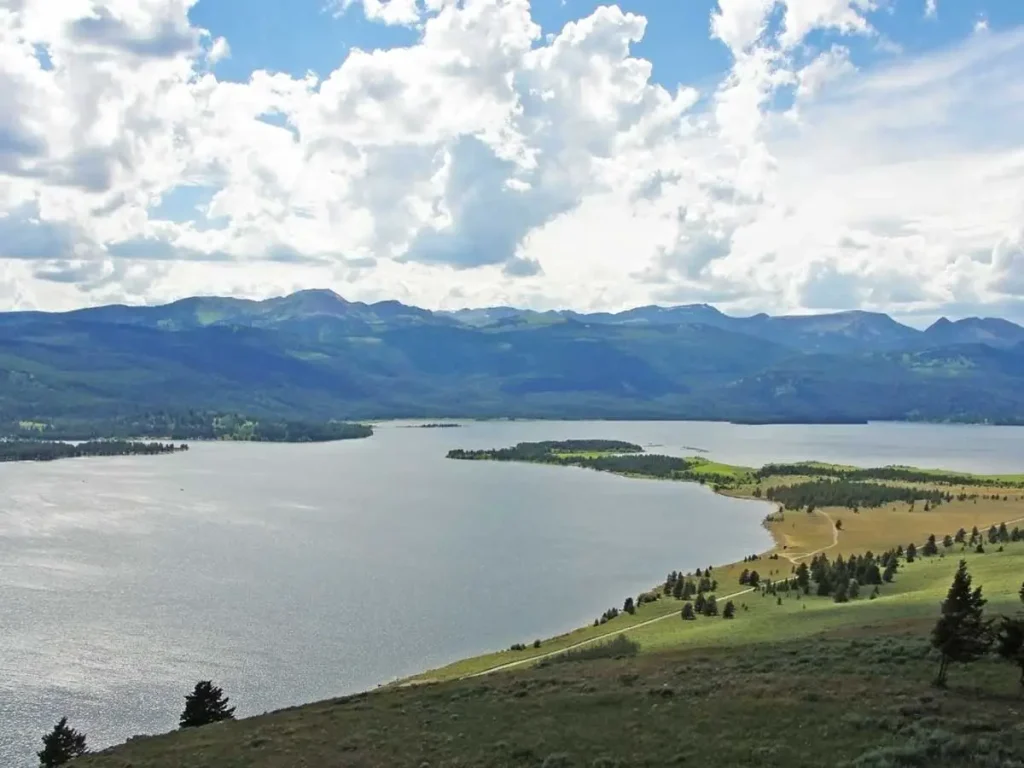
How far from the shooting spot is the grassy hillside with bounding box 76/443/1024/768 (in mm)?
23688

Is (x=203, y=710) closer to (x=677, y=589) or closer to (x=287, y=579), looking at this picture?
(x=287, y=579)

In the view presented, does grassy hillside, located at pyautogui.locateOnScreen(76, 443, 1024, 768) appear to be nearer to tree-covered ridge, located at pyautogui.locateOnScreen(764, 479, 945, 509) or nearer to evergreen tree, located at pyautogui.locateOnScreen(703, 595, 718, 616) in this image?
evergreen tree, located at pyautogui.locateOnScreen(703, 595, 718, 616)

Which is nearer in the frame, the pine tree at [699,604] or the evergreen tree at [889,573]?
the pine tree at [699,604]

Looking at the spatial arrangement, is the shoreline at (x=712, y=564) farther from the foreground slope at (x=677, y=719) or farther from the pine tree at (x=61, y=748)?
the pine tree at (x=61, y=748)

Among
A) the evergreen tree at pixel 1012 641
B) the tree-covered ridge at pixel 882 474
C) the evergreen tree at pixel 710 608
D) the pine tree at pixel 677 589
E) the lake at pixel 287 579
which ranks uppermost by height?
the evergreen tree at pixel 1012 641

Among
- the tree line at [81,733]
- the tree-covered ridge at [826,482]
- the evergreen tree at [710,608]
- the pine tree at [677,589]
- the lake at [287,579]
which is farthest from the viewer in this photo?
the tree-covered ridge at [826,482]

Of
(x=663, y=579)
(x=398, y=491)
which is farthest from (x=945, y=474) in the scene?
(x=663, y=579)

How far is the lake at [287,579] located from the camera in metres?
55.1

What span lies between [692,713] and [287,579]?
61.3 metres

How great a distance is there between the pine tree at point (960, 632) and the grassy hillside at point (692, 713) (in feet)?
2.77

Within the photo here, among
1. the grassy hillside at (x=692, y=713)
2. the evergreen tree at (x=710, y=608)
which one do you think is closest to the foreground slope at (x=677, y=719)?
the grassy hillside at (x=692, y=713)

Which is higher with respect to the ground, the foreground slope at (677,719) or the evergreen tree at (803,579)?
the foreground slope at (677,719)

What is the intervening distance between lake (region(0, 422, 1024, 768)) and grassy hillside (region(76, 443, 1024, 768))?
43.7ft

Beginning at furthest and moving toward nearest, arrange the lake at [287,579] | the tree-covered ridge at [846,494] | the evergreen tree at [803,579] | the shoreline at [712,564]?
the tree-covered ridge at [846,494]
the evergreen tree at [803,579]
the lake at [287,579]
the shoreline at [712,564]
